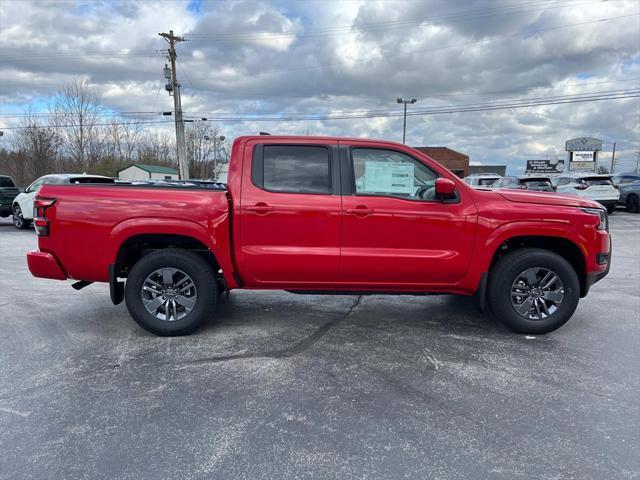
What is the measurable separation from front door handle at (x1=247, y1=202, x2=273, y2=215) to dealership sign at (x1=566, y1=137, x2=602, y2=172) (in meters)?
43.0

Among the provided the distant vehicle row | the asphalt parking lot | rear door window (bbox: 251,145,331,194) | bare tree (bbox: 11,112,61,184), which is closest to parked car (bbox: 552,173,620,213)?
the distant vehicle row

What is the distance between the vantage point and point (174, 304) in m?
4.55

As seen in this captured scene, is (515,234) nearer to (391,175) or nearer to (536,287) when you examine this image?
(536,287)

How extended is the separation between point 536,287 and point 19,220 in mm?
15827

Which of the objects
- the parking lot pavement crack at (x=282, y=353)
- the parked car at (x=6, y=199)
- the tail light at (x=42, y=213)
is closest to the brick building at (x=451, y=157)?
the parked car at (x=6, y=199)

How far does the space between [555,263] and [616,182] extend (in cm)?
2071

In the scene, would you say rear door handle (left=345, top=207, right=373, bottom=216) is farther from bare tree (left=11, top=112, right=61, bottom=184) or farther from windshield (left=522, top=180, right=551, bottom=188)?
bare tree (left=11, top=112, right=61, bottom=184)

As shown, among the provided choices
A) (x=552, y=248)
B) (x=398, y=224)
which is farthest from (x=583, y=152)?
(x=398, y=224)

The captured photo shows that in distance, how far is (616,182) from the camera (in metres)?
21.4

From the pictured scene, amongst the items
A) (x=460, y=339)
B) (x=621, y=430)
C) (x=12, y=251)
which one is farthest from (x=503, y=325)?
(x=12, y=251)

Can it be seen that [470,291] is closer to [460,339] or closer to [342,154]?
[460,339]

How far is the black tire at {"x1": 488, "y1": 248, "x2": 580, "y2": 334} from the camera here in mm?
4492

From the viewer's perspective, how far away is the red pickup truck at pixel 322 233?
437 centimetres

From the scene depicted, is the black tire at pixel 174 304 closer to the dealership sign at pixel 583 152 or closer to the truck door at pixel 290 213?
the truck door at pixel 290 213
